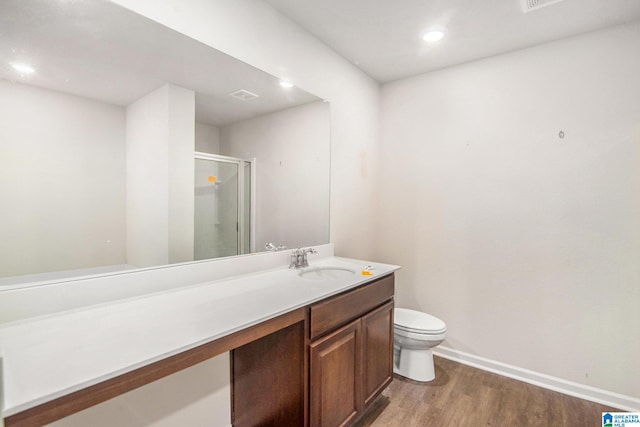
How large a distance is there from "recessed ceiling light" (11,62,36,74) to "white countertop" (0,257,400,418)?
89 cm

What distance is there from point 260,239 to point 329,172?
805mm

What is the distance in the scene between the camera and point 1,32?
1.02 m

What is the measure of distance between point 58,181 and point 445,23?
7.61 ft

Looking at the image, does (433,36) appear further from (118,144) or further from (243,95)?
(118,144)

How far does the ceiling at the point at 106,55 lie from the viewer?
106 cm

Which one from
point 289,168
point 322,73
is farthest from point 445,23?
point 289,168

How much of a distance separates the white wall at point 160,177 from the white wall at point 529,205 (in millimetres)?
1956

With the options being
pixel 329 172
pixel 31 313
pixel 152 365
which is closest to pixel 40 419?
pixel 152 365

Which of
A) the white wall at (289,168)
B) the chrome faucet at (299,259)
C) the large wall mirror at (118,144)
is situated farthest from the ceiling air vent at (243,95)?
the chrome faucet at (299,259)

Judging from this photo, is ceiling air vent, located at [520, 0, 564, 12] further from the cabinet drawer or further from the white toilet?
the white toilet

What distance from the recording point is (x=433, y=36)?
6.97 ft

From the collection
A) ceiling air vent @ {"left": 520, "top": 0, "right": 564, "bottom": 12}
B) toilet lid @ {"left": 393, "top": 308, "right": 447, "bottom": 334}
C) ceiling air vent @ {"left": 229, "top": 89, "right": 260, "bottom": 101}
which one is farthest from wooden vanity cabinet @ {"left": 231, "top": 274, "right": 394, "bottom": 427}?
ceiling air vent @ {"left": 520, "top": 0, "right": 564, "bottom": 12}

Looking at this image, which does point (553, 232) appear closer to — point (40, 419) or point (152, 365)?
point (152, 365)

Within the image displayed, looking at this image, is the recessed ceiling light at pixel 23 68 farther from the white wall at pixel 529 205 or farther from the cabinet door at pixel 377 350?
the white wall at pixel 529 205
